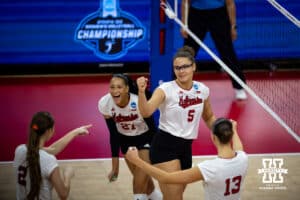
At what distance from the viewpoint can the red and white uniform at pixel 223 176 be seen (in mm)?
4711

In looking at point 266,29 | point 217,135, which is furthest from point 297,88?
point 217,135

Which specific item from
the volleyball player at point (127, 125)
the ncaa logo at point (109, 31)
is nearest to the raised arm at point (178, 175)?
the volleyball player at point (127, 125)

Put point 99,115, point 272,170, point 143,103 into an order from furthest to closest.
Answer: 1. point 99,115
2. point 272,170
3. point 143,103

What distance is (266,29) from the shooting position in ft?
38.8

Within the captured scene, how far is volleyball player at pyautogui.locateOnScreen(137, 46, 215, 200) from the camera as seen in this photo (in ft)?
18.4

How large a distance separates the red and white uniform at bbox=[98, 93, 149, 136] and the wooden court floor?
879 mm

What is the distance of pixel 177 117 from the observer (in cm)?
569

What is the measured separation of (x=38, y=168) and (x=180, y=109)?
1383 mm

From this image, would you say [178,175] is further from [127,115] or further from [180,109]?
[127,115]

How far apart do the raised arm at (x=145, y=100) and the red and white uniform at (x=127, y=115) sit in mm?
770

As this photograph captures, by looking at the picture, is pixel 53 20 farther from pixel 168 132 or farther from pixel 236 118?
pixel 168 132

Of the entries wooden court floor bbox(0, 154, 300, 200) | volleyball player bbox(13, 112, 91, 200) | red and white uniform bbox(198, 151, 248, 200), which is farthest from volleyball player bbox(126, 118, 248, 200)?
wooden court floor bbox(0, 154, 300, 200)

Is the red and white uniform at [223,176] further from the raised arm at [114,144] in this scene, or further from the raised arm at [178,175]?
the raised arm at [114,144]

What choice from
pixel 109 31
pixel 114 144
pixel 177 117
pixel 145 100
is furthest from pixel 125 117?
pixel 109 31
